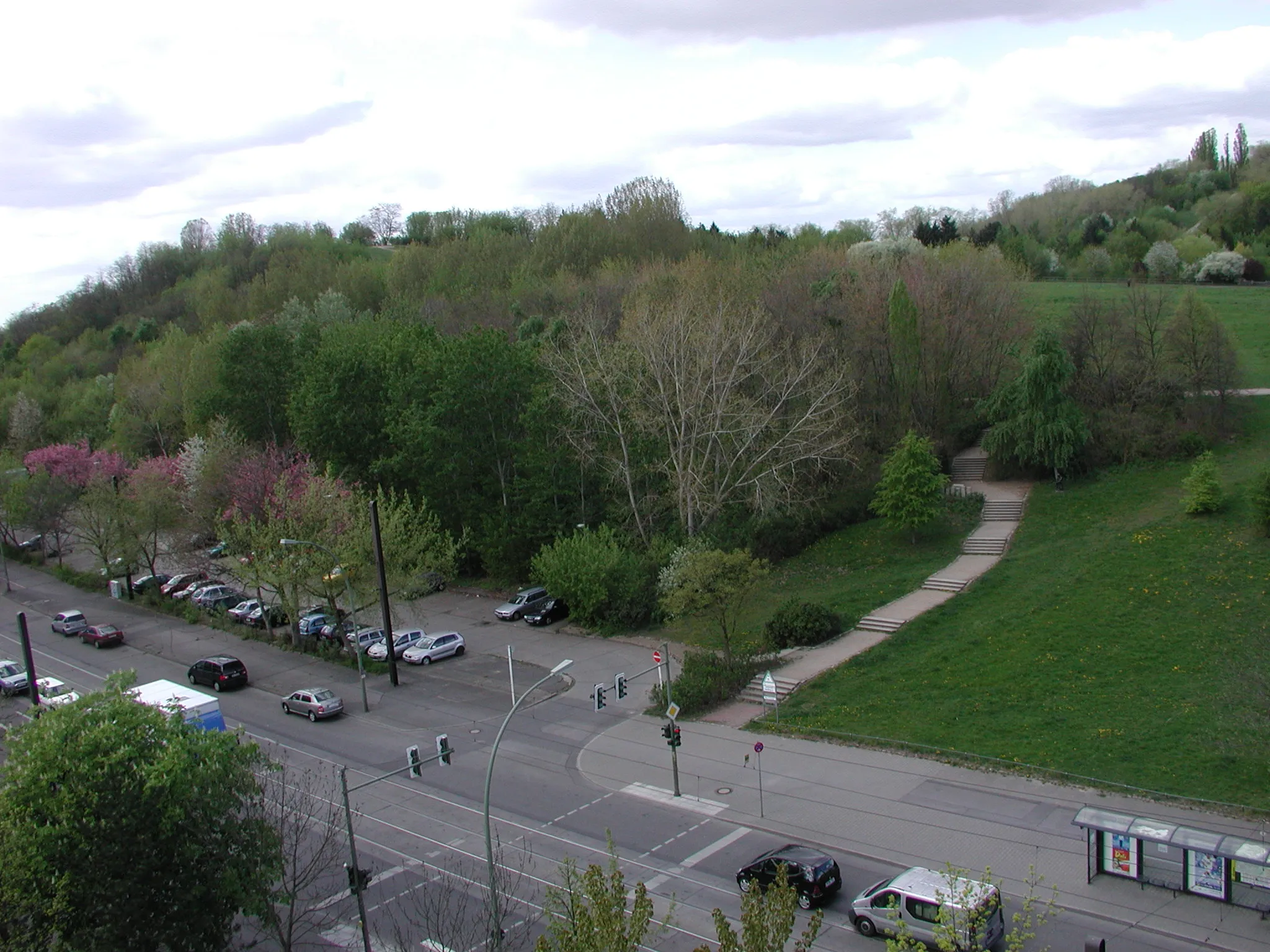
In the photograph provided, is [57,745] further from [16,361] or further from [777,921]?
[16,361]

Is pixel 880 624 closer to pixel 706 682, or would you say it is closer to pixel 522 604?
pixel 706 682

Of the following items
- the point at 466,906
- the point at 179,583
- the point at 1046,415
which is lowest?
the point at 179,583

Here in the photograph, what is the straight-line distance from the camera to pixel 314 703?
33.8m

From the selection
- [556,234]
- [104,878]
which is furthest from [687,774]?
[556,234]

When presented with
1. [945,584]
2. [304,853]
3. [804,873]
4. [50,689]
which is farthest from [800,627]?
[50,689]

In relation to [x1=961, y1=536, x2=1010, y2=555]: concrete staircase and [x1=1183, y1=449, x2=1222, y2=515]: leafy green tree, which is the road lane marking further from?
[x1=1183, y1=449, x2=1222, y2=515]: leafy green tree

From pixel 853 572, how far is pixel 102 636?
33.8m

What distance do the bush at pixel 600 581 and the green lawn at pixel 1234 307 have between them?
29874 mm

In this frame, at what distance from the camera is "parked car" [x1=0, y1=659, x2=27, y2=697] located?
3941 centimetres

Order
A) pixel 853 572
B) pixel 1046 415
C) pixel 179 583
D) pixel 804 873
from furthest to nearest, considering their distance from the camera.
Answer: pixel 179 583 → pixel 1046 415 → pixel 853 572 → pixel 804 873

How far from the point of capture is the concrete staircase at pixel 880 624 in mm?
35750

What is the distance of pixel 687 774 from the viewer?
2733 centimetres

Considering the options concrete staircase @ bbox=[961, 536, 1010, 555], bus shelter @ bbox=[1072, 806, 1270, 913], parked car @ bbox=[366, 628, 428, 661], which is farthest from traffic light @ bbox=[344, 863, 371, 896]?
concrete staircase @ bbox=[961, 536, 1010, 555]

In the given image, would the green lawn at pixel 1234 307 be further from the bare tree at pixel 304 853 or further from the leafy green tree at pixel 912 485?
the bare tree at pixel 304 853
